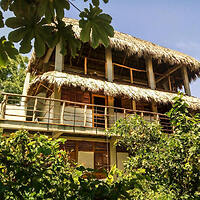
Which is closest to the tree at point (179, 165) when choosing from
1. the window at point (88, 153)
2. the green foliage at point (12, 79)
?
the window at point (88, 153)

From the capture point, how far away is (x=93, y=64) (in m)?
10.8

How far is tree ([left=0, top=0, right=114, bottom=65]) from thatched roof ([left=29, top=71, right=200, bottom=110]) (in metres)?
5.22

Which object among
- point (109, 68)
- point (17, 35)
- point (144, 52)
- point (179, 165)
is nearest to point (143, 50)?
point (144, 52)

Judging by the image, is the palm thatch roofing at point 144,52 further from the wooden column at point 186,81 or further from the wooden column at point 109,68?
the wooden column at point 109,68

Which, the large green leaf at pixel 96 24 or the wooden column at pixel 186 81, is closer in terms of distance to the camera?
the large green leaf at pixel 96 24

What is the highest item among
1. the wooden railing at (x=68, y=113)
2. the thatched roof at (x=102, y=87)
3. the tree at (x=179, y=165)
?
the thatched roof at (x=102, y=87)

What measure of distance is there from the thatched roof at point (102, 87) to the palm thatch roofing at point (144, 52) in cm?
156

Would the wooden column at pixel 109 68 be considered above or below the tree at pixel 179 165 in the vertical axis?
above

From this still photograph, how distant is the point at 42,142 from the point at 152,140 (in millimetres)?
3282

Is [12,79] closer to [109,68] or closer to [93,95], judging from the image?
[93,95]

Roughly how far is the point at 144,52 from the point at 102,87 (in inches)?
121

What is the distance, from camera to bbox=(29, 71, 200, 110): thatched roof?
7.05 meters

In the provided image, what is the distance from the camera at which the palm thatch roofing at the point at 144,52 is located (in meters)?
8.88

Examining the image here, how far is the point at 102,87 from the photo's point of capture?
7797 millimetres
